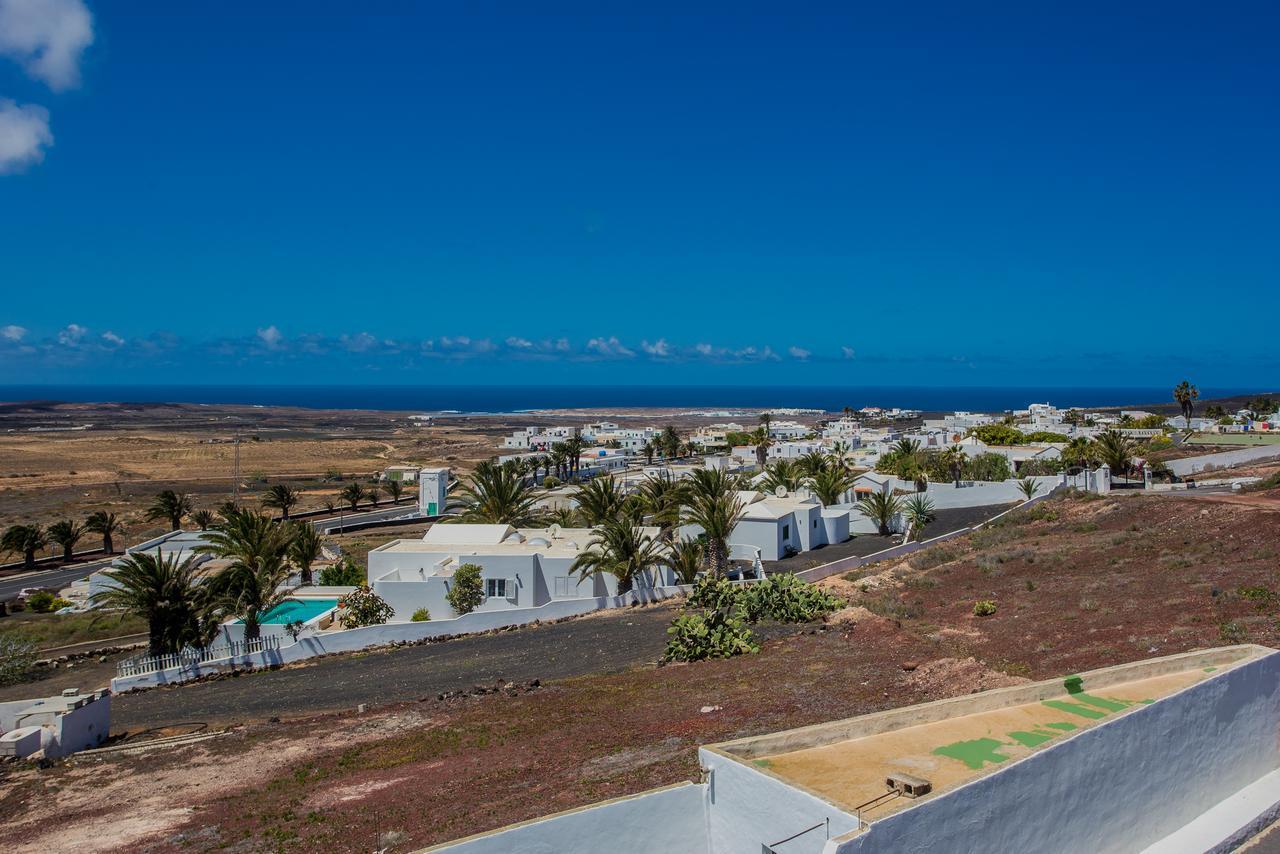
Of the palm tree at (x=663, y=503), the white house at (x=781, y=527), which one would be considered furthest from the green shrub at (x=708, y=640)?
the palm tree at (x=663, y=503)

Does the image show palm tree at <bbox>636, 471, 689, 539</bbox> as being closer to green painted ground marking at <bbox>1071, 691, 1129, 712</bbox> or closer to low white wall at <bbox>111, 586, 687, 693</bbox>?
low white wall at <bbox>111, 586, 687, 693</bbox>

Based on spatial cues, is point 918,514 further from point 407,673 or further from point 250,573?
point 250,573

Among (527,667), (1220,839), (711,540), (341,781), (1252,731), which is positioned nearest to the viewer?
(1220,839)

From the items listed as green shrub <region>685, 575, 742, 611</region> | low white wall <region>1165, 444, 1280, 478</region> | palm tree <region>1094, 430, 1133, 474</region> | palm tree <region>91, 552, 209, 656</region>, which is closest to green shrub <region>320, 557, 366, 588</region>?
palm tree <region>91, 552, 209, 656</region>

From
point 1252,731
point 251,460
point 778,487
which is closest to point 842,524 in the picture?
point 778,487

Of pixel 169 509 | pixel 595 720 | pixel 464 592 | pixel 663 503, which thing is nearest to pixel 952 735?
pixel 595 720

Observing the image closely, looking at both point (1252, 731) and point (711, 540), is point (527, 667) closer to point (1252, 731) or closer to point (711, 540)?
point (711, 540)
